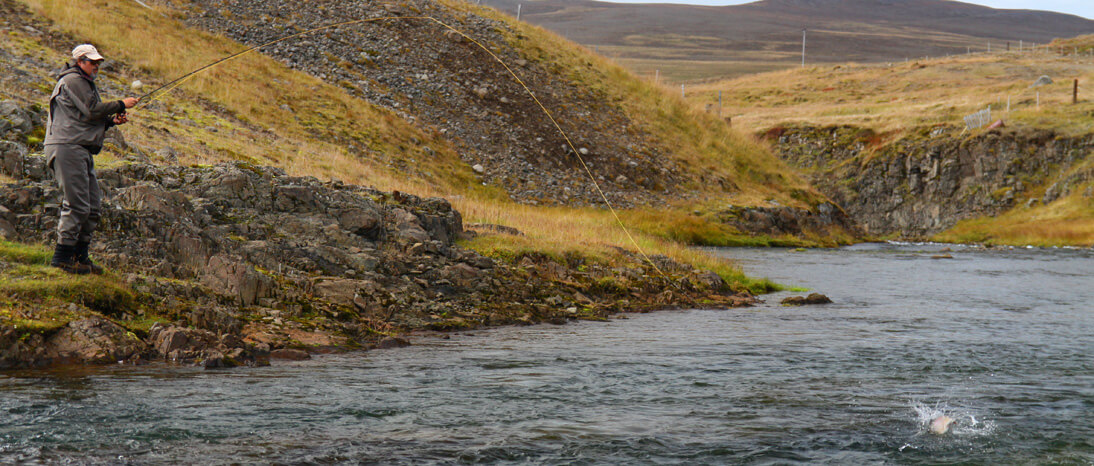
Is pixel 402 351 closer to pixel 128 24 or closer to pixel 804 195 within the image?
pixel 128 24

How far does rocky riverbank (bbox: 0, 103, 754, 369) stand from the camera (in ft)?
30.7

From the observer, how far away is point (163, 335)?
31.0 ft

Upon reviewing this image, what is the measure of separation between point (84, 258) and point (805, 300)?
1322cm

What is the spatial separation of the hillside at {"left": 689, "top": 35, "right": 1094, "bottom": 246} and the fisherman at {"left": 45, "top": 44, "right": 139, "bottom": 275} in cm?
4077

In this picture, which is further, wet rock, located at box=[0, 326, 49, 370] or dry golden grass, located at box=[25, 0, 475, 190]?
dry golden grass, located at box=[25, 0, 475, 190]

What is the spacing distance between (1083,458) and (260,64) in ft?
103

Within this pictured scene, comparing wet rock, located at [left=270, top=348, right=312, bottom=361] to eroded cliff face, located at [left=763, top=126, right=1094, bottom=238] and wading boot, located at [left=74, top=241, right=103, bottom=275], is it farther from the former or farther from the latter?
eroded cliff face, located at [left=763, top=126, right=1094, bottom=238]

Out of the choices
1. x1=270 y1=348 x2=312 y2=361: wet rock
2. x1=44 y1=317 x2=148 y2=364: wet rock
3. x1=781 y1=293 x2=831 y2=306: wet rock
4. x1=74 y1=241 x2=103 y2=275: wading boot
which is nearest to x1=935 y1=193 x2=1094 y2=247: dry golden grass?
x1=781 y1=293 x2=831 y2=306: wet rock

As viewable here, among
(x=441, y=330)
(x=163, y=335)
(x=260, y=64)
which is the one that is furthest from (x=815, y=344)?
(x=260, y=64)

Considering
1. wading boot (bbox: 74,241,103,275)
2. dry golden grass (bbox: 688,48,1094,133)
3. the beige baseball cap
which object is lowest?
wading boot (bbox: 74,241,103,275)

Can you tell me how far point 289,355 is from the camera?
9906 mm

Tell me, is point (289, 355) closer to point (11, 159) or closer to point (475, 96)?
point (11, 159)

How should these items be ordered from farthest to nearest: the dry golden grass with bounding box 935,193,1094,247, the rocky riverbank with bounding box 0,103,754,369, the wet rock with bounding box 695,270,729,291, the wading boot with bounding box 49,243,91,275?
the dry golden grass with bounding box 935,193,1094,247 < the wet rock with bounding box 695,270,729,291 < the wading boot with bounding box 49,243,91,275 < the rocky riverbank with bounding box 0,103,754,369

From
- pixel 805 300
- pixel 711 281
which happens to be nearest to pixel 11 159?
pixel 711 281
